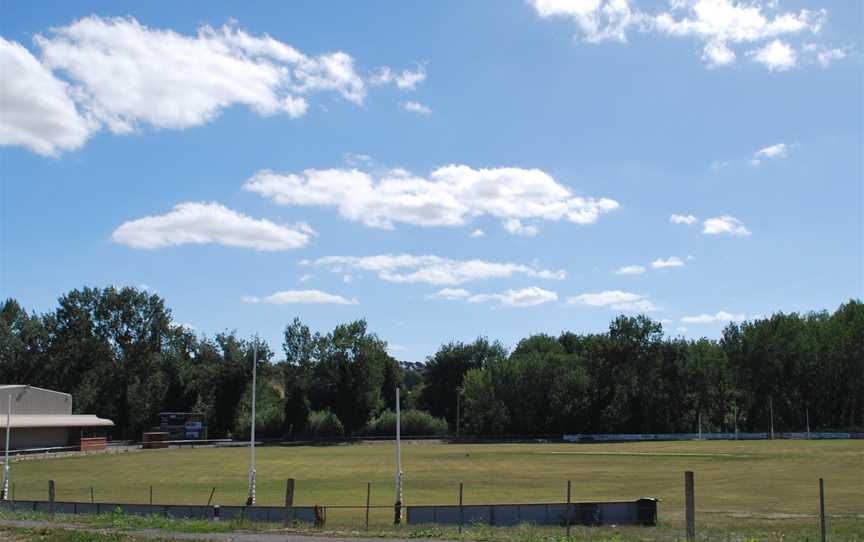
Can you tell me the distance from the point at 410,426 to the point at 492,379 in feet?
52.7

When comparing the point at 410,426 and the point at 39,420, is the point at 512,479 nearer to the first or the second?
the point at 39,420

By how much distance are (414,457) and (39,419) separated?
46588 mm

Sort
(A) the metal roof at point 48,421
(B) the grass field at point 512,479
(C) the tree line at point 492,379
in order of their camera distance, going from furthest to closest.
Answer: (C) the tree line at point 492,379
(A) the metal roof at point 48,421
(B) the grass field at point 512,479

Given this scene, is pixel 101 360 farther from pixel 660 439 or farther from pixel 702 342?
pixel 702 342

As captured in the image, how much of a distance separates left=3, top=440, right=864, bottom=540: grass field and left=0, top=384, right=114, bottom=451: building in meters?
12.3

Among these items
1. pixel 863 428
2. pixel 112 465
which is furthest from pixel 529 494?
pixel 863 428

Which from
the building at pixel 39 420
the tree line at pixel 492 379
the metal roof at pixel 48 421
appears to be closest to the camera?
the metal roof at pixel 48 421

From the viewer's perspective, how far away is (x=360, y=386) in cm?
13462

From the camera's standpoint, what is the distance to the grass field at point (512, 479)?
34.6 metres

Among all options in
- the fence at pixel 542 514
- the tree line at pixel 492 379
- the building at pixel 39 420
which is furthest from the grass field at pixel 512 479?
the tree line at pixel 492 379

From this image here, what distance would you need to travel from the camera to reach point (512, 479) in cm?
4897

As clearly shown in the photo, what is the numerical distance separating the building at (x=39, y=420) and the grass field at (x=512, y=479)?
1234 cm

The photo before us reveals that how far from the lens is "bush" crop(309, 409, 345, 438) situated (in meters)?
130

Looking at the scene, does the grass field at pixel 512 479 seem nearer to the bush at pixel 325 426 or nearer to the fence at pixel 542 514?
the fence at pixel 542 514
